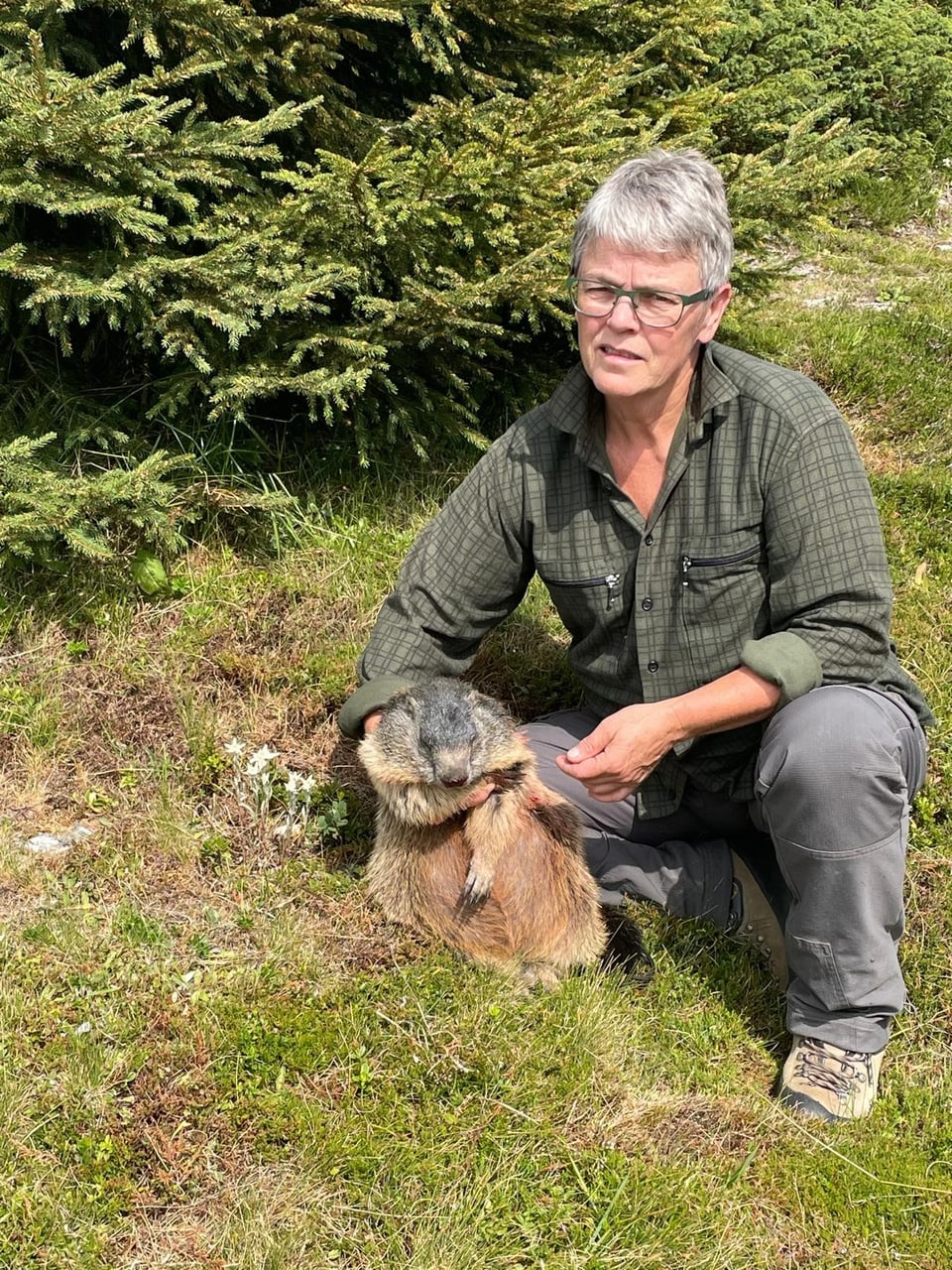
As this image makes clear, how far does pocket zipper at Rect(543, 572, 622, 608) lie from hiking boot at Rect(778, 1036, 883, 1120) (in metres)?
1.50

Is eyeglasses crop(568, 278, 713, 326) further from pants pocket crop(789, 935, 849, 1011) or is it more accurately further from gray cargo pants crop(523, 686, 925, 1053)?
pants pocket crop(789, 935, 849, 1011)

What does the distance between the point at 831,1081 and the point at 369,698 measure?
72.2 inches

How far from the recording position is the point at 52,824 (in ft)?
13.1

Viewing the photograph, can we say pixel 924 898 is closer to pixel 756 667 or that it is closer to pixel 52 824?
pixel 756 667

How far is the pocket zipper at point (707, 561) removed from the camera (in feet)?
11.5

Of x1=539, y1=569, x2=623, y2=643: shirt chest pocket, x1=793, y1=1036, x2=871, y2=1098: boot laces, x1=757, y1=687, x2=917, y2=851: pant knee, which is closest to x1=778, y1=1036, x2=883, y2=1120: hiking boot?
x1=793, y1=1036, x2=871, y2=1098: boot laces

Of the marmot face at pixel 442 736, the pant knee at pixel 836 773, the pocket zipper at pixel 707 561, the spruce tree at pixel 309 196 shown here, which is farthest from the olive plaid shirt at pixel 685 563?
the spruce tree at pixel 309 196

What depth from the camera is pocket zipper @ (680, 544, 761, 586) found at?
3494 millimetres

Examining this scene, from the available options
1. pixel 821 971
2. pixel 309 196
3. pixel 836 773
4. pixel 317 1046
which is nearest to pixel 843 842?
pixel 836 773

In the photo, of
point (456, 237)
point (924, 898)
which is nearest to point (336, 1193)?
point (924, 898)

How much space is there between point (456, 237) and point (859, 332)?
Result: 307 centimetres

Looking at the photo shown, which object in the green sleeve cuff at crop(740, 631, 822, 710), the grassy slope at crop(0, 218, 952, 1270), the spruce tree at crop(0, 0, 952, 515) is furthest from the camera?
the spruce tree at crop(0, 0, 952, 515)

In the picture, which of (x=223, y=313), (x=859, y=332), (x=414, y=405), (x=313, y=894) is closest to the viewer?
(x=313, y=894)

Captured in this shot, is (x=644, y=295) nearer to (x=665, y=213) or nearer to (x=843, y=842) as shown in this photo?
(x=665, y=213)
